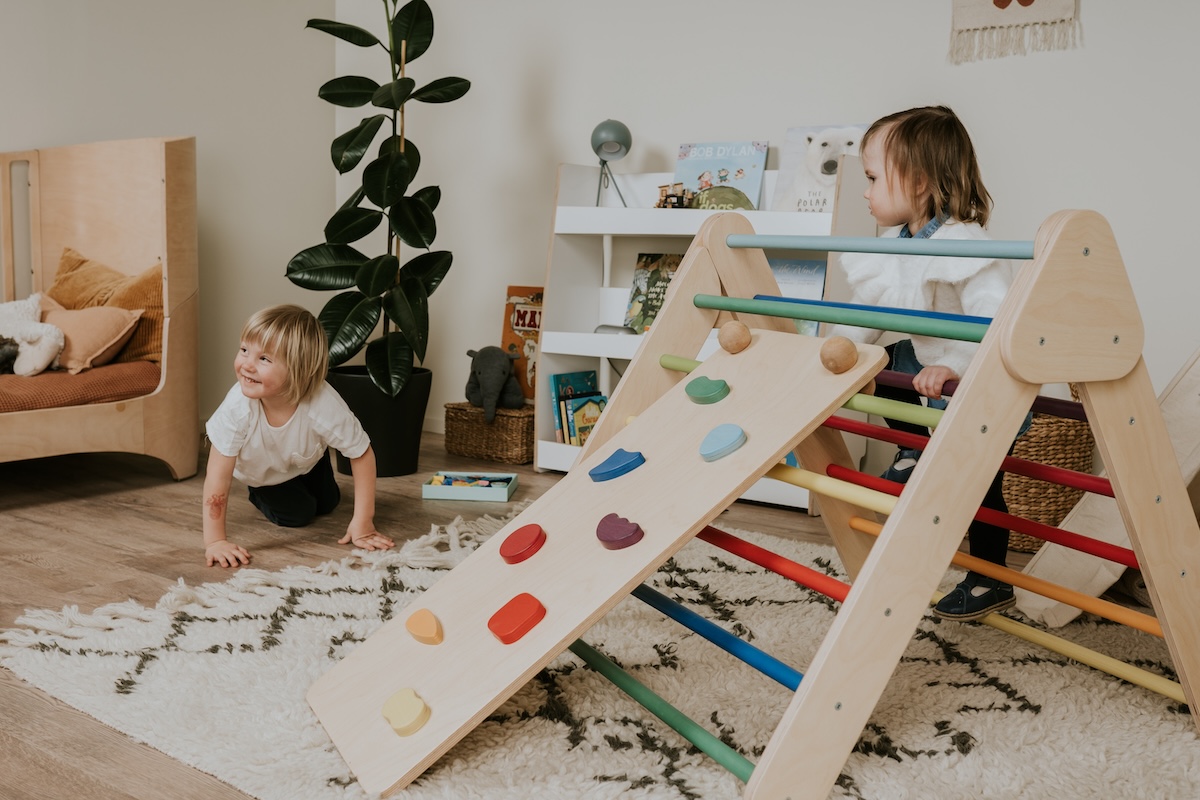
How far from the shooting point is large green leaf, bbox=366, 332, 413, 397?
2555 millimetres

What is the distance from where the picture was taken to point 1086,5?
7.14 feet

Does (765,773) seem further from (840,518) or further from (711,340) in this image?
(711,340)

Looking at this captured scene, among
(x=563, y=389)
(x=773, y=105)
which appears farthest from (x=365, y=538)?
(x=773, y=105)

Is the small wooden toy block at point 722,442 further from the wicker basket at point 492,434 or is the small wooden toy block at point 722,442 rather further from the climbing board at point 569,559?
the wicker basket at point 492,434

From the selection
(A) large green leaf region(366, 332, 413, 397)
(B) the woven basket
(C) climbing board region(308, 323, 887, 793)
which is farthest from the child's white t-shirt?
(B) the woven basket

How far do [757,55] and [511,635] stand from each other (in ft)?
6.82

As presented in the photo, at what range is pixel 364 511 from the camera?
1993 millimetres

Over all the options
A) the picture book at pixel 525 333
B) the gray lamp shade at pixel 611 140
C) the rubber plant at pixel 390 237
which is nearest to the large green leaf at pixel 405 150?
the rubber plant at pixel 390 237

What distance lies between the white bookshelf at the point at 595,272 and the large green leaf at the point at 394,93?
18.8 inches

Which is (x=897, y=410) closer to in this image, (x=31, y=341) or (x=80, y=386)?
(x=80, y=386)

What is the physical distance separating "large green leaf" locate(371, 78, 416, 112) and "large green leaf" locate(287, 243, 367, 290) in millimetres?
417

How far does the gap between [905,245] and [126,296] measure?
2.16m

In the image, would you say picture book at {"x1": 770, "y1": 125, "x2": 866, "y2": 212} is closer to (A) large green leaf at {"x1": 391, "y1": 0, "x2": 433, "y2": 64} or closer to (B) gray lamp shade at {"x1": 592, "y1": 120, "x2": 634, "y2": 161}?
(B) gray lamp shade at {"x1": 592, "y1": 120, "x2": 634, "y2": 161}

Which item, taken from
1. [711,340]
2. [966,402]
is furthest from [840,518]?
[711,340]
